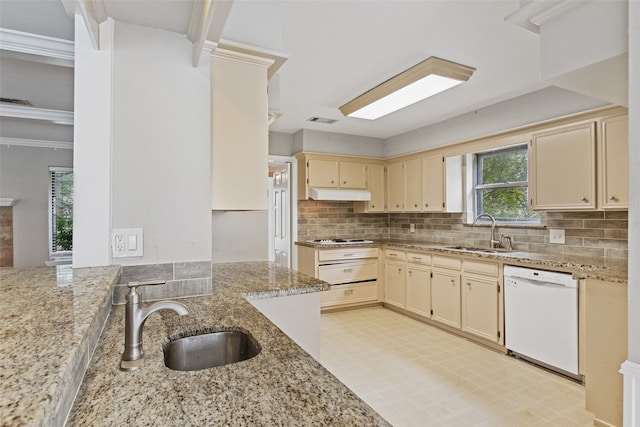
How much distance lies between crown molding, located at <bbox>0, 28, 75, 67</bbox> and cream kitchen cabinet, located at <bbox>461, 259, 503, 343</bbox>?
3.51 meters

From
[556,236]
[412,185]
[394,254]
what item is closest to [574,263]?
[556,236]

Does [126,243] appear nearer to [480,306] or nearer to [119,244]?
[119,244]

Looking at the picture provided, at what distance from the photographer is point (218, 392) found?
0.81 m

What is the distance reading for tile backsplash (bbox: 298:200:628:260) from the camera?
9.72 ft

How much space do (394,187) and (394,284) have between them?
142 cm

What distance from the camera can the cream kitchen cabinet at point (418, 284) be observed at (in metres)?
4.02

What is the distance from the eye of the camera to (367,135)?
5156 millimetres

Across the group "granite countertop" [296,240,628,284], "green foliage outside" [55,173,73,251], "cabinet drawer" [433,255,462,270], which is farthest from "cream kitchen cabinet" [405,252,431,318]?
"green foliage outside" [55,173,73,251]

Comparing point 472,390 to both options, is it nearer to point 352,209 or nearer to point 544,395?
point 544,395

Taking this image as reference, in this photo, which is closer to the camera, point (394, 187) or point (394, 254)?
point (394, 254)

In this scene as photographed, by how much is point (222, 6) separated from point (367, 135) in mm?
4026

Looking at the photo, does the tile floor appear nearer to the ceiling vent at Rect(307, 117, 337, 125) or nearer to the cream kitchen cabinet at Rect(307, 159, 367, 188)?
the cream kitchen cabinet at Rect(307, 159, 367, 188)

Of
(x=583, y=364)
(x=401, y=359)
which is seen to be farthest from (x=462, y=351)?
(x=583, y=364)

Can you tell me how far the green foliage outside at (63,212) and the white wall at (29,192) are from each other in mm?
94
